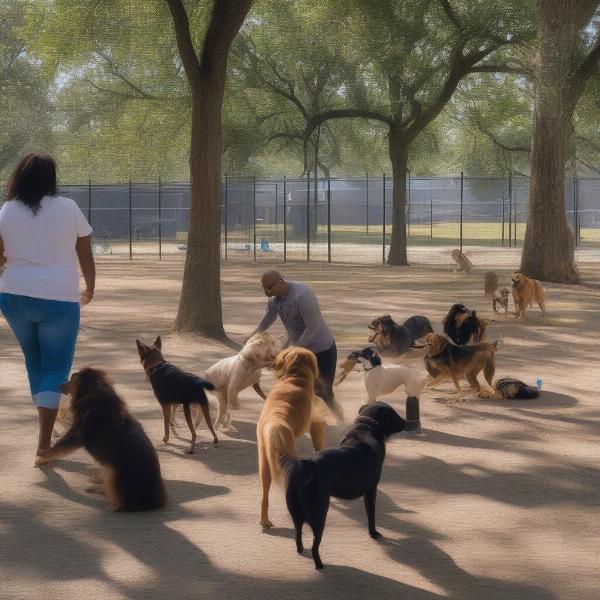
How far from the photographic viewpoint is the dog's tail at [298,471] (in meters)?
5.94

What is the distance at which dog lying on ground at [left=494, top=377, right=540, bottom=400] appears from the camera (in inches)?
444

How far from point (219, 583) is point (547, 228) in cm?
2157

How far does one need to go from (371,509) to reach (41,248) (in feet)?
9.22

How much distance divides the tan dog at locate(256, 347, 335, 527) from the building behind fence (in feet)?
88.5

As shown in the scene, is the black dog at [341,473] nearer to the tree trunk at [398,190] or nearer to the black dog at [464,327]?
the black dog at [464,327]

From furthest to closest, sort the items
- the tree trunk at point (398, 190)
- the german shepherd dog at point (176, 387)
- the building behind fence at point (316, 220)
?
1. the building behind fence at point (316, 220)
2. the tree trunk at point (398, 190)
3. the german shepherd dog at point (176, 387)

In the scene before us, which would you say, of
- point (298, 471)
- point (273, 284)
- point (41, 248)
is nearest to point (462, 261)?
point (273, 284)

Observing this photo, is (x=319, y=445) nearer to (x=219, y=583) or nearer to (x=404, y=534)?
(x=404, y=534)

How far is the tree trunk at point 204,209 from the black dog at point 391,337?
3849mm

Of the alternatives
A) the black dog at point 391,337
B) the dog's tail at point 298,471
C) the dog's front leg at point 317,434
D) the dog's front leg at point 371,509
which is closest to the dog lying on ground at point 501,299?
the black dog at point 391,337

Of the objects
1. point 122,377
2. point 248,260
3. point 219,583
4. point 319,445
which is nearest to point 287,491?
point 219,583

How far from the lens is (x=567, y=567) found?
6117 millimetres

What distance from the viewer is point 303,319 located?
373 inches

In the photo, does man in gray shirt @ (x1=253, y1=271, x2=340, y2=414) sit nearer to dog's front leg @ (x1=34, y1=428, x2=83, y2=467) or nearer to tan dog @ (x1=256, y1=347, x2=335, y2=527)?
tan dog @ (x1=256, y1=347, x2=335, y2=527)
